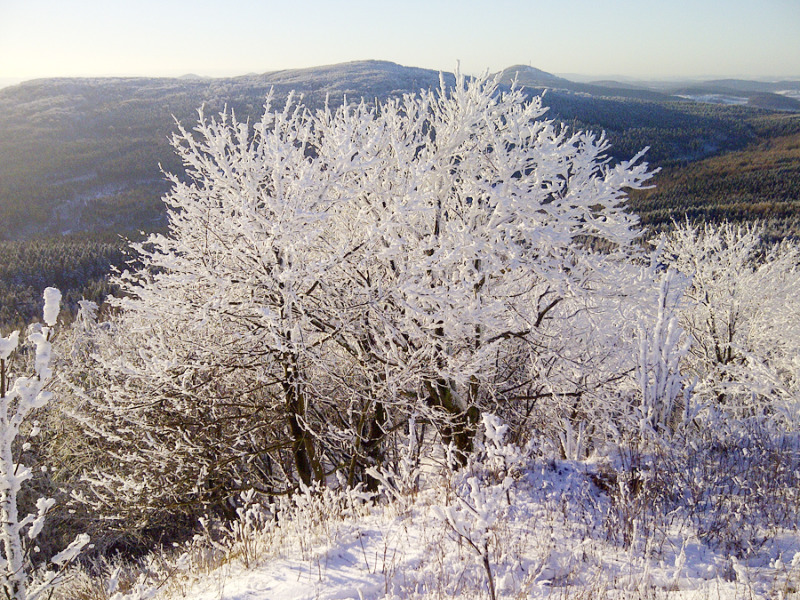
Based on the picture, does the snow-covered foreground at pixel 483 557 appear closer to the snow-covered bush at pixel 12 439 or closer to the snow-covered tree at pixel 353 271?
the snow-covered bush at pixel 12 439

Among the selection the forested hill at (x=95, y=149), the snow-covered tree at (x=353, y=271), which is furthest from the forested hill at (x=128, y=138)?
the snow-covered tree at (x=353, y=271)

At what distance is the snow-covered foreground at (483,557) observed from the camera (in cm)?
278

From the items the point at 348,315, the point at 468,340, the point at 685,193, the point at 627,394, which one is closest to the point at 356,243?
the point at 348,315

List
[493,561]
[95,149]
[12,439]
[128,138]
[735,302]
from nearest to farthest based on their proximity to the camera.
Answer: [12,439]
[493,561]
[735,302]
[95,149]
[128,138]

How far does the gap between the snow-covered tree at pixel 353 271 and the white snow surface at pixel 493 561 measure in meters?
1.98

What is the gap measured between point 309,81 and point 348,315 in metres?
217

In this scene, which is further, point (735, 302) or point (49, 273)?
point (49, 273)

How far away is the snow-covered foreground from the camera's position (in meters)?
2.78

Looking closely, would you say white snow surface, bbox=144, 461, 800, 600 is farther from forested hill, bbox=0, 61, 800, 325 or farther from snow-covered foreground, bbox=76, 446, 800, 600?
forested hill, bbox=0, 61, 800, 325

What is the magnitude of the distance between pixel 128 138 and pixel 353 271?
613ft

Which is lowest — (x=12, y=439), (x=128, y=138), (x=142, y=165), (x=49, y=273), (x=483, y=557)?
(x=49, y=273)

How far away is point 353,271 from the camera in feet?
22.2

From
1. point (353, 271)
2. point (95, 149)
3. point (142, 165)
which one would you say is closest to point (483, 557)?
point (353, 271)

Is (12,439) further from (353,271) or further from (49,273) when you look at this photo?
(49,273)
